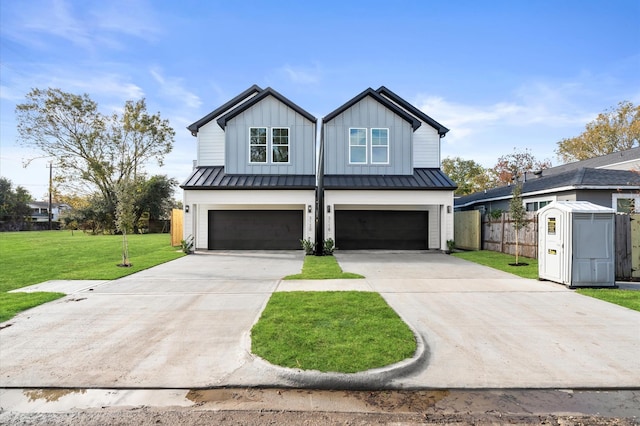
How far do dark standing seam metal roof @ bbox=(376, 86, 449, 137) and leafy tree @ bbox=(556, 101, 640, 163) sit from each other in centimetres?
2748

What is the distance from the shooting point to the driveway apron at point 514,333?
12.6 feet

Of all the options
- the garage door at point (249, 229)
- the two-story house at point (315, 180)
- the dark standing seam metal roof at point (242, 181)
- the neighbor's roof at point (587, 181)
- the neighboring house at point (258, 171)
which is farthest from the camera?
the garage door at point (249, 229)

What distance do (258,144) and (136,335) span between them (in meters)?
12.8

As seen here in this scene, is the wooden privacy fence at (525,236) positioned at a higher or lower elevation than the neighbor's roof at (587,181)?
lower

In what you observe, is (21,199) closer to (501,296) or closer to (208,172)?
(208,172)

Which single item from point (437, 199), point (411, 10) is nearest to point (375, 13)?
point (411, 10)

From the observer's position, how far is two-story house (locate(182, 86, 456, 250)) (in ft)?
51.1

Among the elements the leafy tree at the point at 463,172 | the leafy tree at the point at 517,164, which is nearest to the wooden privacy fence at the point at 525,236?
the leafy tree at the point at 517,164

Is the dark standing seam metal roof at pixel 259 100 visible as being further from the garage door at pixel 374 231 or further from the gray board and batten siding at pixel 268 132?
the garage door at pixel 374 231

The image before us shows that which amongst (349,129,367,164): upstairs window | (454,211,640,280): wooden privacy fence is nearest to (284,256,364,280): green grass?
(349,129,367,164): upstairs window

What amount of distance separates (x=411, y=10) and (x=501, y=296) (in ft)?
30.7

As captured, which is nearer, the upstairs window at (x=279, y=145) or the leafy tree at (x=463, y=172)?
the upstairs window at (x=279, y=145)

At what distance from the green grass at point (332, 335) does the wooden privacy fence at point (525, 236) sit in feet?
25.4

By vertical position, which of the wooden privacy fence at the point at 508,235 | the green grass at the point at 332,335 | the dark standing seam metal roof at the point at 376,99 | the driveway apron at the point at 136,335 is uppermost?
the dark standing seam metal roof at the point at 376,99
